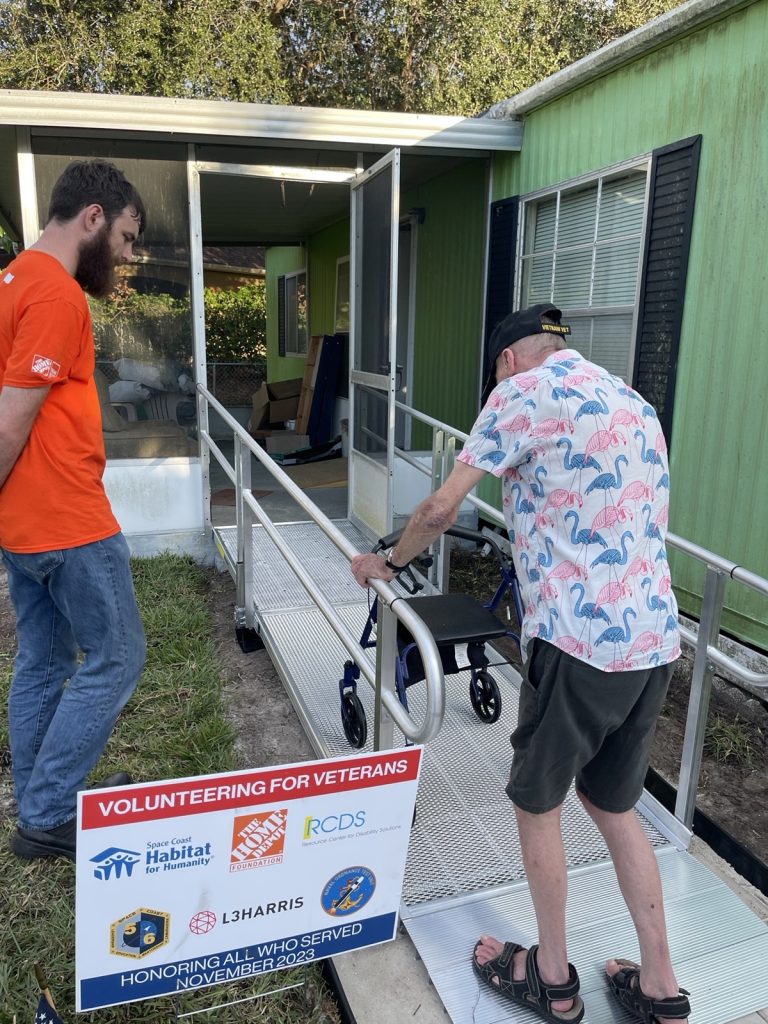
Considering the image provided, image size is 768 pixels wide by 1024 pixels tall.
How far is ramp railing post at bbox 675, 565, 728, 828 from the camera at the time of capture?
2.29 m

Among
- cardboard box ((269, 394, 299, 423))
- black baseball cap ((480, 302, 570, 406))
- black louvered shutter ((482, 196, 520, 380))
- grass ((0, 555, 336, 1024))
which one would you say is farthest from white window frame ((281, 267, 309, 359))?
black baseball cap ((480, 302, 570, 406))

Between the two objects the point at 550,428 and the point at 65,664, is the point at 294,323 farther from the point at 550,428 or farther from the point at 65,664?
the point at 550,428

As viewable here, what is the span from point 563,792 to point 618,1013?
24.3 inches

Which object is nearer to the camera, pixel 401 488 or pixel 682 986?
pixel 682 986

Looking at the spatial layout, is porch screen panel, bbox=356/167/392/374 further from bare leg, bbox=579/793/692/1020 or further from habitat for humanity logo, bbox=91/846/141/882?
habitat for humanity logo, bbox=91/846/141/882

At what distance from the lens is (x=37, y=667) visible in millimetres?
2398

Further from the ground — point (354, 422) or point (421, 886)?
point (354, 422)

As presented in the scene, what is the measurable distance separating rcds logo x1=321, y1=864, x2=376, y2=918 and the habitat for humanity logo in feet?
1.45

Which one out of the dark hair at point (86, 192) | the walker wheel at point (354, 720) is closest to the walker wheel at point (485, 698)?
the walker wheel at point (354, 720)

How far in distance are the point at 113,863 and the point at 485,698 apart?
1.90 meters

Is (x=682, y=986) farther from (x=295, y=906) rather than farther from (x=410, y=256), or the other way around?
(x=410, y=256)

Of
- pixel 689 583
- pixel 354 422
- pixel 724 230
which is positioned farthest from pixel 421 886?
pixel 354 422

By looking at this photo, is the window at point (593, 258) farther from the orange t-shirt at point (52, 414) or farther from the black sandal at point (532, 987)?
the black sandal at point (532, 987)

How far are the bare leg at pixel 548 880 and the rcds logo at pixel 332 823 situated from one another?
368 mm
